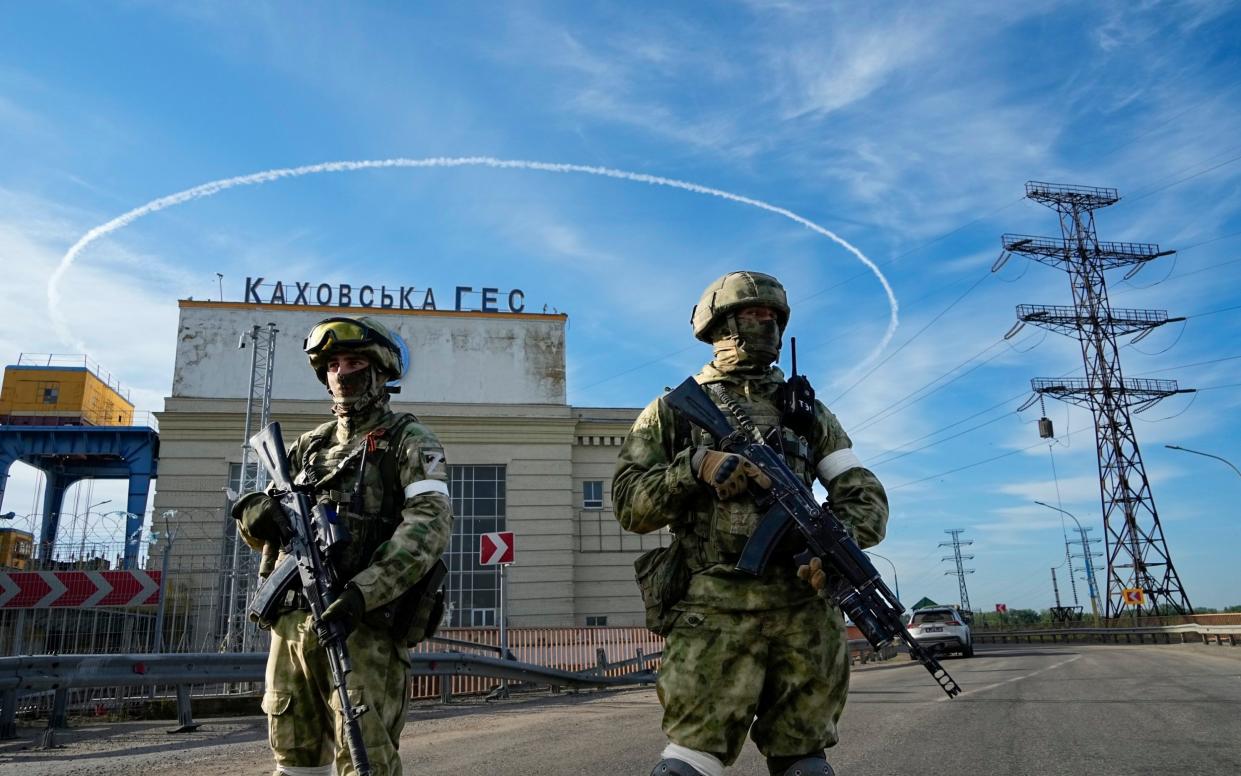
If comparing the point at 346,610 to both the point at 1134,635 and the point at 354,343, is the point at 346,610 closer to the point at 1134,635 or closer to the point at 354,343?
the point at 354,343

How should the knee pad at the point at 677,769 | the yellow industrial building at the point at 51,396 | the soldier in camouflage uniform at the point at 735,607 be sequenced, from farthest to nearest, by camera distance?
1. the yellow industrial building at the point at 51,396
2. the soldier in camouflage uniform at the point at 735,607
3. the knee pad at the point at 677,769

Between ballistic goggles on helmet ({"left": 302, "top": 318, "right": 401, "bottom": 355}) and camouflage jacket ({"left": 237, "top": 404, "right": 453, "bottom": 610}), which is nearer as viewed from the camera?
camouflage jacket ({"left": 237, "top": 404, "right": 453, "bottom": 610})

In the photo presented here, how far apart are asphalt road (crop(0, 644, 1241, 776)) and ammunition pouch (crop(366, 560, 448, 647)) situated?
107 inches

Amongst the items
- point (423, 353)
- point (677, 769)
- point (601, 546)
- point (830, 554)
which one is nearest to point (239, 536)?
point (423, 353)

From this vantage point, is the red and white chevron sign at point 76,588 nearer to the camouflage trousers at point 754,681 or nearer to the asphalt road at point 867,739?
the asphalt road at point 867,739

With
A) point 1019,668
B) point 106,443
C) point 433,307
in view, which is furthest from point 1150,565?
point 106,443

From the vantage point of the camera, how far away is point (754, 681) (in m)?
2.80

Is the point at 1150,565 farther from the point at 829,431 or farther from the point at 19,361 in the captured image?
the point at 19,361

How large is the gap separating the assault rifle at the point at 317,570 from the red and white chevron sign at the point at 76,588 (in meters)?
12.3

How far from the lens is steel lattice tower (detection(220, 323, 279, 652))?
17.3 meters

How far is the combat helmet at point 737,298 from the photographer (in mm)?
3344

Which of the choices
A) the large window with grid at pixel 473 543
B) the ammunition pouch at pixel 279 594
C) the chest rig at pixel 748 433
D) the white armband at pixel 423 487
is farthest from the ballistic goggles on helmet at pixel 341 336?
the large window with grid at pixel 473 543

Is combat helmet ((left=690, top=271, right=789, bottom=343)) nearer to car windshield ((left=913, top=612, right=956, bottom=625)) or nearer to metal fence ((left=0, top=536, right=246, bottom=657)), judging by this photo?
metal fence ((left=0, top=536, right=246, bottom=657))

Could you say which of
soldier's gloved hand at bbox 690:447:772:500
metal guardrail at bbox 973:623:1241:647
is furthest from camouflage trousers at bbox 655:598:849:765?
metal guardrail at bbox 973:623:1241:647
